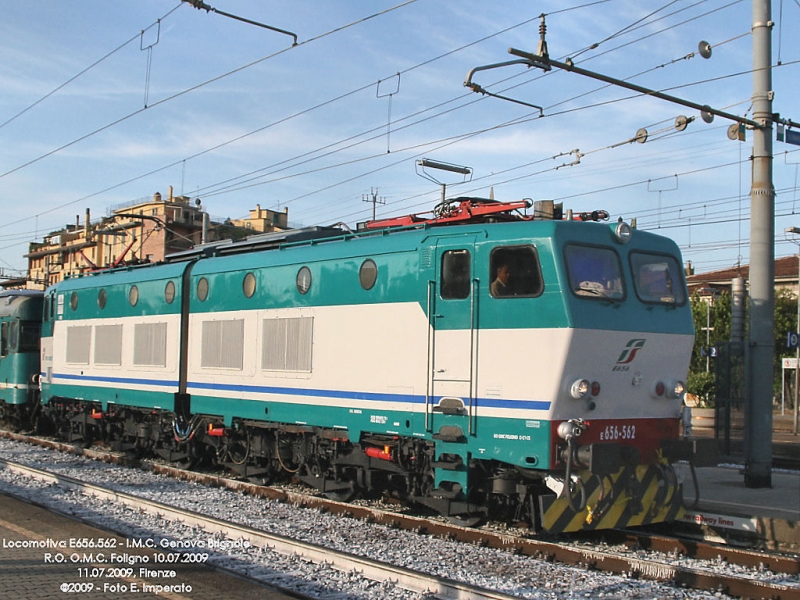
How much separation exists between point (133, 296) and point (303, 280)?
19.4 feet

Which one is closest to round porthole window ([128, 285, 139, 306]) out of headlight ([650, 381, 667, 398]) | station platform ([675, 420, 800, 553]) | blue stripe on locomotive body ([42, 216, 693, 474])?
blue stripe on locomotive body ([42, 216, 693, 474])

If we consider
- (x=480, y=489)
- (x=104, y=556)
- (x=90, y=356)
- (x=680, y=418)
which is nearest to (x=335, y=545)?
(x=480, y=489)

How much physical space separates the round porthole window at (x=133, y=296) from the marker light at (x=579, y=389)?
1045 centimetres

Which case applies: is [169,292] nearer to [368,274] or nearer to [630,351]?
[368,274]

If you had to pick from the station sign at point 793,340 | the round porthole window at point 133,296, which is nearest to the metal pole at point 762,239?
the station sign at point 793,340

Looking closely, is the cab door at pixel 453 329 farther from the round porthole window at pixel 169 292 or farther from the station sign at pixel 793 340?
the station sign at pixel 793 340

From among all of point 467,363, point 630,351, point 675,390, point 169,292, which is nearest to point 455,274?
point 467,363

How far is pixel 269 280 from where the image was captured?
1329 centimetres

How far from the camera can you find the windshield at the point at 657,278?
1031cm

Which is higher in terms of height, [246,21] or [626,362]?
[246,21]

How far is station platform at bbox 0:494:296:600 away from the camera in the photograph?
24.4 feet

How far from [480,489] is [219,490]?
18.7 ft

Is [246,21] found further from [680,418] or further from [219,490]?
[680,418]

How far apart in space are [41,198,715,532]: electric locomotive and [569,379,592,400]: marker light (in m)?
0.05
